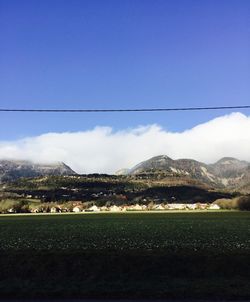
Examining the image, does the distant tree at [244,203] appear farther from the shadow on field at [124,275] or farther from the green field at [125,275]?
the shadow on field at [124,275]

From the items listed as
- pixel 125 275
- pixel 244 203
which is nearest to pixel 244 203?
pixel 244 203

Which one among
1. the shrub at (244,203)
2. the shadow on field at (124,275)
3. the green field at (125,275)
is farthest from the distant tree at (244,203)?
the shadow on field at (124,275)

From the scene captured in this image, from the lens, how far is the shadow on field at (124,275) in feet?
58.8

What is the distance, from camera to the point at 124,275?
2145 centimetres

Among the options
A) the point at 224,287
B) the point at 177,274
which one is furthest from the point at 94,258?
the point at 224,287

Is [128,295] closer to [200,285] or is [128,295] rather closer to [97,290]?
[97,290]

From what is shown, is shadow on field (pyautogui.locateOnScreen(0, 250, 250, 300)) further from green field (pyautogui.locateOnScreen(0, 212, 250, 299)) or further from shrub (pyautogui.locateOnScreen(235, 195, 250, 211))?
shrub (pyautogui.locateOnScreen(235, 195, 250, 211))

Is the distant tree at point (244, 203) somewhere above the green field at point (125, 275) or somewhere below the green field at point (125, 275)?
above

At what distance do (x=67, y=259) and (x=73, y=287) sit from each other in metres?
5.21

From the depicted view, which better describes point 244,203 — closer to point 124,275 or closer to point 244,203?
point 244,203

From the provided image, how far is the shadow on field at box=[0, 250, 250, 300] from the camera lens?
58.8 feet

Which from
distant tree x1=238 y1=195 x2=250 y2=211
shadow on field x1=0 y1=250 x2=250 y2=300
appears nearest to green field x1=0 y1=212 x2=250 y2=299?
shadow on field x1=0 y1=250 x2=250 y2=300

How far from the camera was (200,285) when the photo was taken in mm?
18875

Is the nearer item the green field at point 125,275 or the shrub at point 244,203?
the green field at point 125,275
